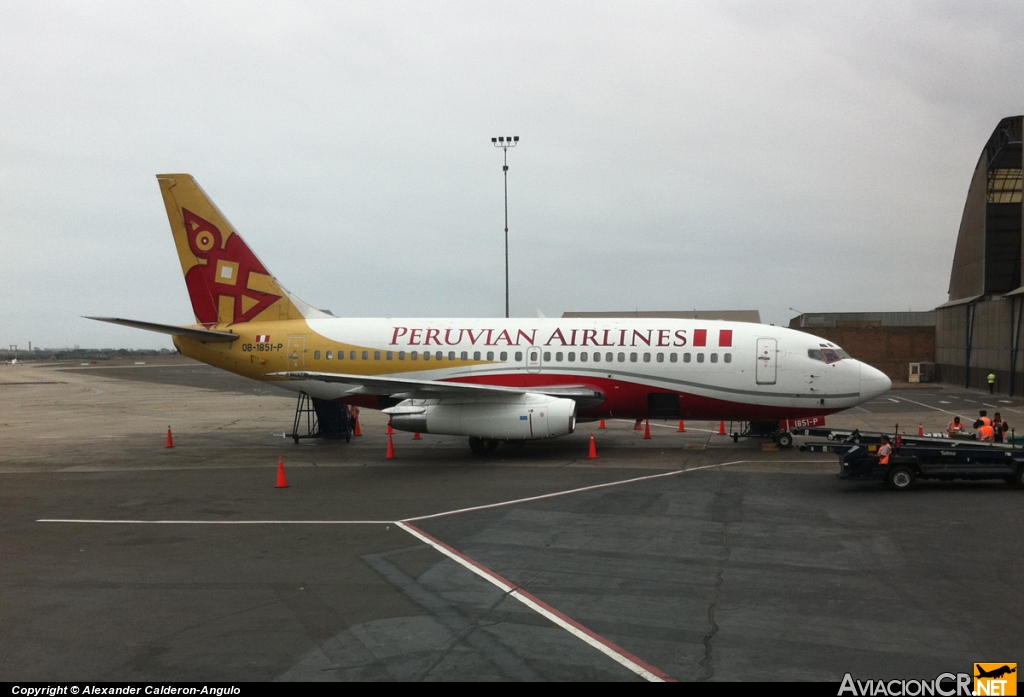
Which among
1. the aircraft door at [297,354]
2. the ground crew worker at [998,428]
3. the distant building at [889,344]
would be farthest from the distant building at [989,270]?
the aircraft door at [297,354]

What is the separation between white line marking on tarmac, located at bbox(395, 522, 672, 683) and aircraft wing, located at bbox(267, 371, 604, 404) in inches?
332

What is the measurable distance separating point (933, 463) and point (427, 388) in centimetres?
1277

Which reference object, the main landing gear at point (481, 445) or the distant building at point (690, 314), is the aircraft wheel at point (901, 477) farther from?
the distant building at point (690, 314)

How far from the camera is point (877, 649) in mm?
8109

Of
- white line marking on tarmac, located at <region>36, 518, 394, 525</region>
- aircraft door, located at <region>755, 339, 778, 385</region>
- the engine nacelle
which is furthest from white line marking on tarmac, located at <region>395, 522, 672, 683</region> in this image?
aircraft door, located at <region>755, 339, 778, 385</region>

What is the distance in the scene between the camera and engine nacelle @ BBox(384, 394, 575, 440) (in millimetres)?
21531

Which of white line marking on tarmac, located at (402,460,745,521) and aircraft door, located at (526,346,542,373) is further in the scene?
aircraft door, located at (526,346,542,373)

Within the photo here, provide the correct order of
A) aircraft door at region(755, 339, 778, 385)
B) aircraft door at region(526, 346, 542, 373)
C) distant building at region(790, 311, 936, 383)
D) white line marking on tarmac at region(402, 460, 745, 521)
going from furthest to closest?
distant building at region(790, 311, 936, 383), aircraft door at region(526, 346, 542, 373), aircraft door at region(755, 339, 778, 385), white line marking on tarmac at region(402, 460, 745, 521)

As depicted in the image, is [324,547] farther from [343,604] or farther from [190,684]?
[190,684]

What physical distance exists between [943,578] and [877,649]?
127 inches

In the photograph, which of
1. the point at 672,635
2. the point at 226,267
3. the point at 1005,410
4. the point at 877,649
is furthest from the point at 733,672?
the point at 1005,410

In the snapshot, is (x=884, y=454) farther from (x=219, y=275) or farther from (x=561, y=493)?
(x=219, y=275)

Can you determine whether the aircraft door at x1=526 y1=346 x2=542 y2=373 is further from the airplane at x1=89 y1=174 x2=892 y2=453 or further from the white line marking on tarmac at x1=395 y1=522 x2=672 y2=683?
the white line marking on tarmac at x1=395 y1=522 x2=672 y2=683

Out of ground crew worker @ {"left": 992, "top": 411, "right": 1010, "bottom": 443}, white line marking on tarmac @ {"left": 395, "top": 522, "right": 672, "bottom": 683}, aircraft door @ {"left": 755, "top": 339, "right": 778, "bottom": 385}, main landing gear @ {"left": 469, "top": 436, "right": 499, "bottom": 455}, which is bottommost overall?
white line marking on tarmac @ {"left": 395, "top": 522, "right": 672, "bottom": 683}
